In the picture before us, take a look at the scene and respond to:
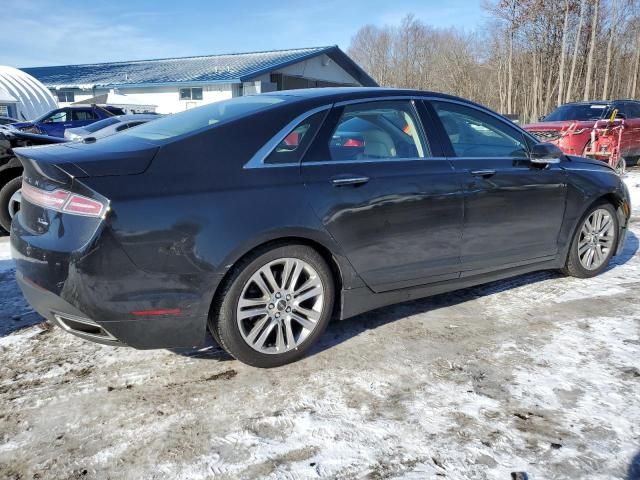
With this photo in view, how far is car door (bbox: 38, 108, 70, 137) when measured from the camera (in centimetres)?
1716

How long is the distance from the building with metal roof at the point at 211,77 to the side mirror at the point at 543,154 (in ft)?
75.7

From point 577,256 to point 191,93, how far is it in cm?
2660

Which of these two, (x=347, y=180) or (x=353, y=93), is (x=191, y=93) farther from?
(x=347, y=180)

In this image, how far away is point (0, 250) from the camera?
5.62 m

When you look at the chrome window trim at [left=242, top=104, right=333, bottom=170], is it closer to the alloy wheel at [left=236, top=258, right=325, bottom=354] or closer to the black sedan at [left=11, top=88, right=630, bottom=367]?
the black sedan at [left=11, top=88, right=630, bottom=367]

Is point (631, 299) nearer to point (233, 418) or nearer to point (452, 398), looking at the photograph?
point (452, 398)

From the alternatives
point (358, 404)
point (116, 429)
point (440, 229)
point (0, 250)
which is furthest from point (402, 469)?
point (0, 250)

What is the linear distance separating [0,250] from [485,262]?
4.97 m

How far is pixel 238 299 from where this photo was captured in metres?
2.88

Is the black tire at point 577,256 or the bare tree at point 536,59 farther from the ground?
the bare tree at point 536,59

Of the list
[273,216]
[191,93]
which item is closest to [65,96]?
[191,93]

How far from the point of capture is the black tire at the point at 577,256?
459 cm

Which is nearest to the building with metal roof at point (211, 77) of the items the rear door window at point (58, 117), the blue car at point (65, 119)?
the blue car at point (65, 119)

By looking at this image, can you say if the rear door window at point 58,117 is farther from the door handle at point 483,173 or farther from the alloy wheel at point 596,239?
the alloy wheel at point 596,239
